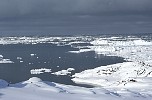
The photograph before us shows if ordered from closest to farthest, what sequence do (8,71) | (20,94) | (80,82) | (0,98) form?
(0,98), (20,94), (80,82), (8,71)

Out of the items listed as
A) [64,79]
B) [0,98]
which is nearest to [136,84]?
[64,79]

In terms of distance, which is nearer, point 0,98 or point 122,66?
point 0,98

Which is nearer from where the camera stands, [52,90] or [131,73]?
[52,90]

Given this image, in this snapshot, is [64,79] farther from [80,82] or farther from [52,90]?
[52,90]

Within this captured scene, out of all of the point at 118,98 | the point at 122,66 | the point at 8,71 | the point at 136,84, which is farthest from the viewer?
the point at 8,71

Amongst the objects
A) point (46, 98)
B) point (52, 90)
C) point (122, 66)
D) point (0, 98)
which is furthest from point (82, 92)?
point (122, 66)

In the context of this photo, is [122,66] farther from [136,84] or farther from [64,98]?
[64,98]

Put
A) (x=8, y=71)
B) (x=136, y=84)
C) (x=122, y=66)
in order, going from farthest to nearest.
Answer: (x=8, y=71), (x=122, y=66), (x=136, y=84)

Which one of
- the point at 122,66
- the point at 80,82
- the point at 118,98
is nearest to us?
the point at 118,98
